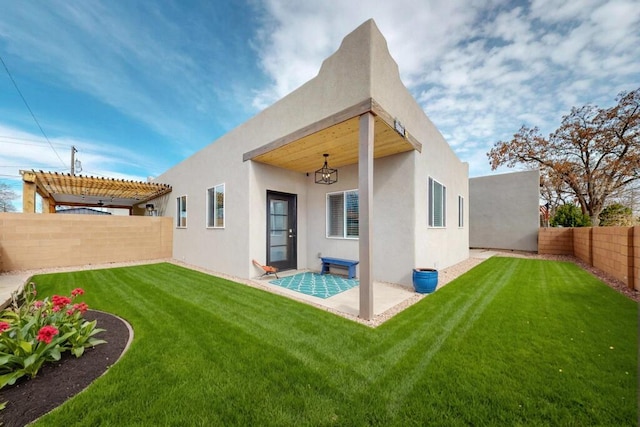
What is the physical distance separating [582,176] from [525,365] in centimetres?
1788

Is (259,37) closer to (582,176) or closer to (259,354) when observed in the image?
(259,354)

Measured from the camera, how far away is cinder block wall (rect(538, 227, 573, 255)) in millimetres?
11562

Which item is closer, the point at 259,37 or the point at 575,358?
the point at 575,358

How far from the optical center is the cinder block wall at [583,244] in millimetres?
8859

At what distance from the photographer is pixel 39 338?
89.9 inches

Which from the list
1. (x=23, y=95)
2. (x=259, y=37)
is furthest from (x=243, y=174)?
(x=23, y=95)

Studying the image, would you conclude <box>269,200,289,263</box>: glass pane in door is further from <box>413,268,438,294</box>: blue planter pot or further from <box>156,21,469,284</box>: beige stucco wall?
<box>413,268,438,294</box>: blue planter pot

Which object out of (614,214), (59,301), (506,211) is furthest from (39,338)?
(614,214)

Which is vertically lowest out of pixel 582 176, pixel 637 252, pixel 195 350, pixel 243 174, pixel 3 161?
pixel 195 350

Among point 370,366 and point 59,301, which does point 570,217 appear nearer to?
point 370,366

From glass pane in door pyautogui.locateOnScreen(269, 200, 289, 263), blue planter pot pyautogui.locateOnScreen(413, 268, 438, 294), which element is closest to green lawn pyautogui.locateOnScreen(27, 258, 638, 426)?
blue planter pot pyautogui.locateOnScreen(413, 268, 438, 294)

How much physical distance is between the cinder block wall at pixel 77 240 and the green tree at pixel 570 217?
21736 mm

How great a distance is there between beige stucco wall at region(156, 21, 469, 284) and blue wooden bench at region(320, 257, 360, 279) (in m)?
0.34

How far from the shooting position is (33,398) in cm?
208
